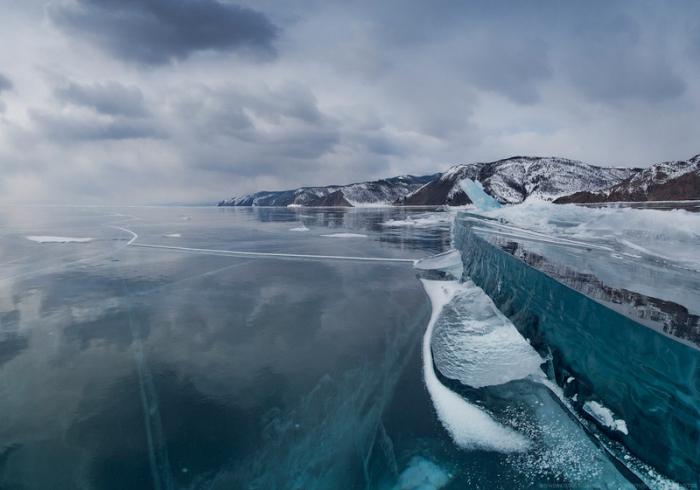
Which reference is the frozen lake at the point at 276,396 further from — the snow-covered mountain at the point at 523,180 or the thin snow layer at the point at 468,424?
the snow-covered mountain at the point at 523,180

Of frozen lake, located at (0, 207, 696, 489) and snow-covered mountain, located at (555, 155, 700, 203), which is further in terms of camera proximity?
snow-covered mountain, located at (555, 155, 700, 203)

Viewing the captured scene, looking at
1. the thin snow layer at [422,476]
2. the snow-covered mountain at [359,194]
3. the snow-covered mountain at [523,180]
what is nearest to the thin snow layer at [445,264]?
the thin snow layer at [422,476]

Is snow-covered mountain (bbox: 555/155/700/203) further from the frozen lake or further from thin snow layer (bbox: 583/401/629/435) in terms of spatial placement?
thin snow layer (bbox: 583/401/629/435)

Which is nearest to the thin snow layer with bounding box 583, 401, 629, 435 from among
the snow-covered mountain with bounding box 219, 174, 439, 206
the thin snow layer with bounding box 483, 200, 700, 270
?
the thin snow layer with bounding box 483, 200, 700, 270

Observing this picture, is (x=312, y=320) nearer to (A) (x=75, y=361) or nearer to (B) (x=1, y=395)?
(A) (x=75, y=361)

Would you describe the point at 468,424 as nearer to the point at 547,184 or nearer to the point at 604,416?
the point at 604,416

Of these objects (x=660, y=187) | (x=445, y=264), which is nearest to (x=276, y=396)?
(x=445, y=264)

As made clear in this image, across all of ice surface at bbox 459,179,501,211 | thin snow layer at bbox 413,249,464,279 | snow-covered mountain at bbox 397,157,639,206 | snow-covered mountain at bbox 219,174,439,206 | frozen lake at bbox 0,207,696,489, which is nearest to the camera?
frozen lake at bbox 0,207,696,489

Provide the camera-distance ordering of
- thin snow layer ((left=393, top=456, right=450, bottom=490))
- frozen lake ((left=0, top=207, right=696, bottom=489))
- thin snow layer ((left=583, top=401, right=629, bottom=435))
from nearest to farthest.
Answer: thin snow layer ((left=393, top=456, right=450, bottom=490))
frozen lake ((left=0, top=207, right=696, bottom=489))
thin snow layer ((left=583, top=401, right=629, bottom=435))
